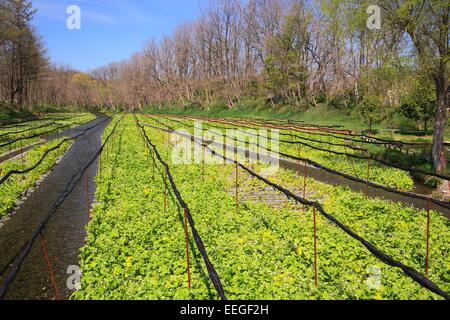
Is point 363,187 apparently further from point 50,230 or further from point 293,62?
point 293,62

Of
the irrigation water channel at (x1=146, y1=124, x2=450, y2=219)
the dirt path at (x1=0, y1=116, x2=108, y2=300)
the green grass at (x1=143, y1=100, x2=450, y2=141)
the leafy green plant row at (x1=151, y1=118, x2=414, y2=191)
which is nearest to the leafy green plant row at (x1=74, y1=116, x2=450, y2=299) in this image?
the dirt path at (x1=0, y1=116, x2=108, y2=300)

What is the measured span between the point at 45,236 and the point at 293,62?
1908 inches

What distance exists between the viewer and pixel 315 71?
2092 inches

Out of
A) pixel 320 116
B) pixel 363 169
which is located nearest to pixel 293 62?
pixel 320 116

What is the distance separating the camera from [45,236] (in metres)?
11.1

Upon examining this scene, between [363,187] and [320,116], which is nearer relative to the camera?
[363,187]

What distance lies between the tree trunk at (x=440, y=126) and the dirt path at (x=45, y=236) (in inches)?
667

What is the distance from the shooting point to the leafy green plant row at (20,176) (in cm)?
1359

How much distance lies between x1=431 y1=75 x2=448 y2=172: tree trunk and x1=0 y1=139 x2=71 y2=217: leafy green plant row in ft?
65.3

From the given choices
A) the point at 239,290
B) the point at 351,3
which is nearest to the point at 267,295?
the point at 239,290

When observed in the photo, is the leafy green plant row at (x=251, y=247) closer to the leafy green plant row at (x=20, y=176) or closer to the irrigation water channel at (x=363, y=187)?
the irrigation water channel at (x=363, y=187)

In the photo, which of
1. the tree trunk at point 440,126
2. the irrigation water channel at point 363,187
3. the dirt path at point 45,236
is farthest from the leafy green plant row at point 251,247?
the tree trunk at point 440,126
